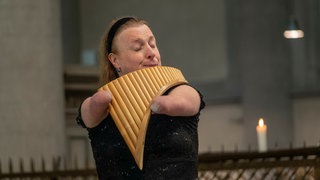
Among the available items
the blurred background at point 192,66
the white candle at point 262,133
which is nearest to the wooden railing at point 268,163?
the white candle at point 262,133

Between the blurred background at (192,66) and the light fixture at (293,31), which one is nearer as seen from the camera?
the blurred background at (192,66)

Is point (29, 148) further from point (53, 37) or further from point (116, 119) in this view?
point (116, 119)

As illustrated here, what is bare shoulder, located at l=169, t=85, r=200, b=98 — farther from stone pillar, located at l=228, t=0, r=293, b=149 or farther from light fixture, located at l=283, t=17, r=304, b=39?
stone pillar, located at l=228, t=0, r=293, b=149

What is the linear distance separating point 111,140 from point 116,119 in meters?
0.08

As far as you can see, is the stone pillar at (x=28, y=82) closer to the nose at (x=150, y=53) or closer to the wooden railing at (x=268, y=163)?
the wooden railing at (x=268, y=163)

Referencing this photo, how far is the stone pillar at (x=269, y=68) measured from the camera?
12.5 m

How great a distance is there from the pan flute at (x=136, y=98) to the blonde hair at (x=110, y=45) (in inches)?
6.8

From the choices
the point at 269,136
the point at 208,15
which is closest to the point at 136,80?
the point at 269,136

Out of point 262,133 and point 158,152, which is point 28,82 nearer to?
point 262,133

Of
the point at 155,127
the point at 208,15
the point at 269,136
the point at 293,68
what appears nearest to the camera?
the point at 155,127

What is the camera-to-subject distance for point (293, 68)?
13305 mm

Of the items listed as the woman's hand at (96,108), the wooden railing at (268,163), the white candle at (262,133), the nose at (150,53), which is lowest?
the wooden railing at (268,163)

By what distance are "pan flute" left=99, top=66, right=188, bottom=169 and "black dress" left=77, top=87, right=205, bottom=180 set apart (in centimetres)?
4

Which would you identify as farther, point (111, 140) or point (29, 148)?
point (29, 148)
